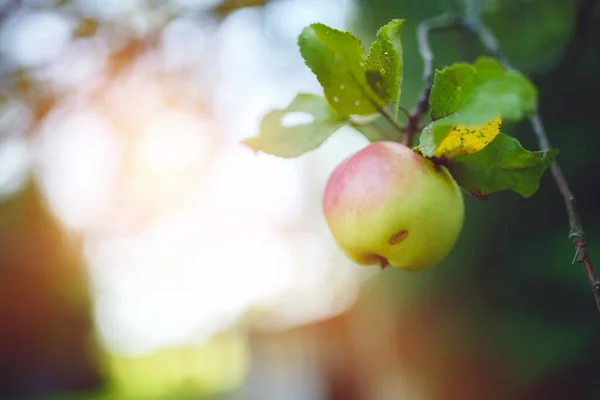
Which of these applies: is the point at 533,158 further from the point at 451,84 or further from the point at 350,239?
the point at 350,239

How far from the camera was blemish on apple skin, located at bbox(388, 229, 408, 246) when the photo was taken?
2.11 ft

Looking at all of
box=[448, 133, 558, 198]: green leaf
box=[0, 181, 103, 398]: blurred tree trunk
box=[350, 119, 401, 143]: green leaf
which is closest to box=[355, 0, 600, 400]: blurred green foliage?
box=[350, 119, 401, 143]: green leaf

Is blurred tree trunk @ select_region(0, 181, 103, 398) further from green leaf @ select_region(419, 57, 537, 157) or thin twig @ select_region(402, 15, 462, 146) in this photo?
green leaf @ select_region(419, 57, 537, 157)

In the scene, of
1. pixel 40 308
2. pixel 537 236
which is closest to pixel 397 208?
pixel 537 236

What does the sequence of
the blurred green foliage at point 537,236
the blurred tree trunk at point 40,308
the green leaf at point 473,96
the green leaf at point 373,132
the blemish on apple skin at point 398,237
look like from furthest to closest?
the blurred tree trunk at point 40,308
the blurred green foliage at point 537,236
the green leaf at point 373,132
the blemish on apple skin at point 398,237
the green leaf at point 473,96

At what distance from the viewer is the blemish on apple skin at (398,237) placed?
64cm

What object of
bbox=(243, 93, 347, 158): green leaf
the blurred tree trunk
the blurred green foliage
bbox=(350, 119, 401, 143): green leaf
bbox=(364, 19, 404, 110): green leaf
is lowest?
the blurred tree trunk

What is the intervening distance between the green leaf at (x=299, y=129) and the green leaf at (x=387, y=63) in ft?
0.23

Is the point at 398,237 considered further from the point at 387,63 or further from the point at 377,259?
the point at 387,63

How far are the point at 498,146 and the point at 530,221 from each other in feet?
4.49

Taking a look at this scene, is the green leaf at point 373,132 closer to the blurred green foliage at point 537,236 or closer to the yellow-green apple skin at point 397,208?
the yellow-green apple skin at point 397,208

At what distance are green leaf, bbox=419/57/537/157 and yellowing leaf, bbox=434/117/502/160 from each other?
13 millimetres

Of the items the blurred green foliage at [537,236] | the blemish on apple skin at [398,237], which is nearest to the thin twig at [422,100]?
the blemish on apple skin at [398,237]

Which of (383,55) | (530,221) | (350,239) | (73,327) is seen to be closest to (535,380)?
(530,221)
